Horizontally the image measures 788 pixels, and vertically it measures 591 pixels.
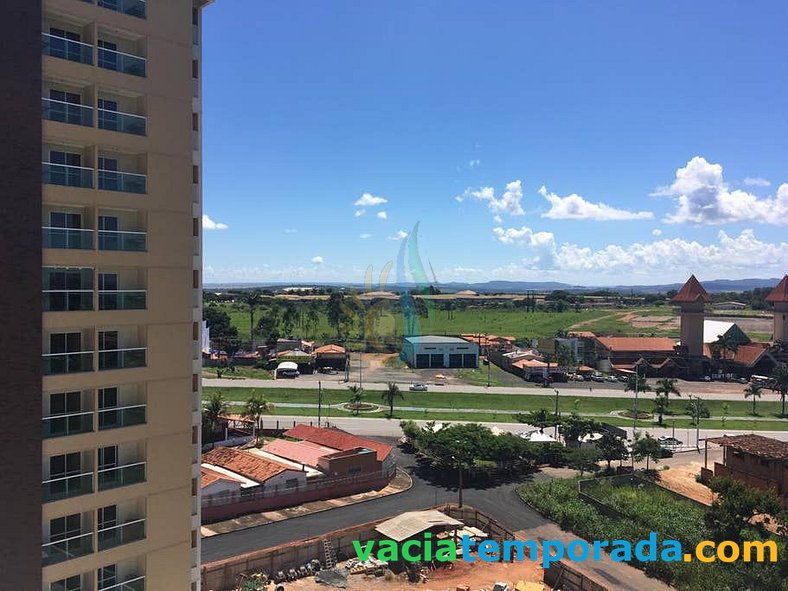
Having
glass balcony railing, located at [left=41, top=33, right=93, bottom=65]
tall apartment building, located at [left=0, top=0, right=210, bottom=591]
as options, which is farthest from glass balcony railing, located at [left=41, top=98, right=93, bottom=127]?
glass balcony railing, located at [left=41, top=33, right=93, bottom=65]

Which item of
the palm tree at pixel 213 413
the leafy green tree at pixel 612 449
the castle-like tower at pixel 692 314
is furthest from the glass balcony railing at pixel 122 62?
the castle-like tower at pixel 692 314

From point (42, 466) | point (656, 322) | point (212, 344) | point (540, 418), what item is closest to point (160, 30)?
point (42, 466)

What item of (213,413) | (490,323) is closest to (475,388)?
(213,413)

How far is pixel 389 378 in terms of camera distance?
79688 millimetres

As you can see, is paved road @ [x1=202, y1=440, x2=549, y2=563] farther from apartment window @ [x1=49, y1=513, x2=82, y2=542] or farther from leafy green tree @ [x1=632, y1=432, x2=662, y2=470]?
apartment window @ [x1=49, y1=513, x2=82, y2=542]

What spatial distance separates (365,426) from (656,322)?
5349 inches

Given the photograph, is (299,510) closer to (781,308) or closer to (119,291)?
(119,291)

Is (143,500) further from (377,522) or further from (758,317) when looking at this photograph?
(758,317)

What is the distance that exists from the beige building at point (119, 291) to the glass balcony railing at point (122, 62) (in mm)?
23

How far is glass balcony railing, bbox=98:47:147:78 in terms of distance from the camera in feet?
39.0

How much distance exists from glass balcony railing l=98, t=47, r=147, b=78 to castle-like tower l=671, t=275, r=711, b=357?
9530 cm

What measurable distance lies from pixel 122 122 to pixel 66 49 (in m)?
1.67

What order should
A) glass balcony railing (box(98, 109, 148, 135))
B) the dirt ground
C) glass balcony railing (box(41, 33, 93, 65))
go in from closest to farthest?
glass balcony railing (box(41, 33, 93, 65)), glass balcony railing (box(98, 109, 148, 135)), the dirt ground

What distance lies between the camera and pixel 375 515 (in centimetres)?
3300
